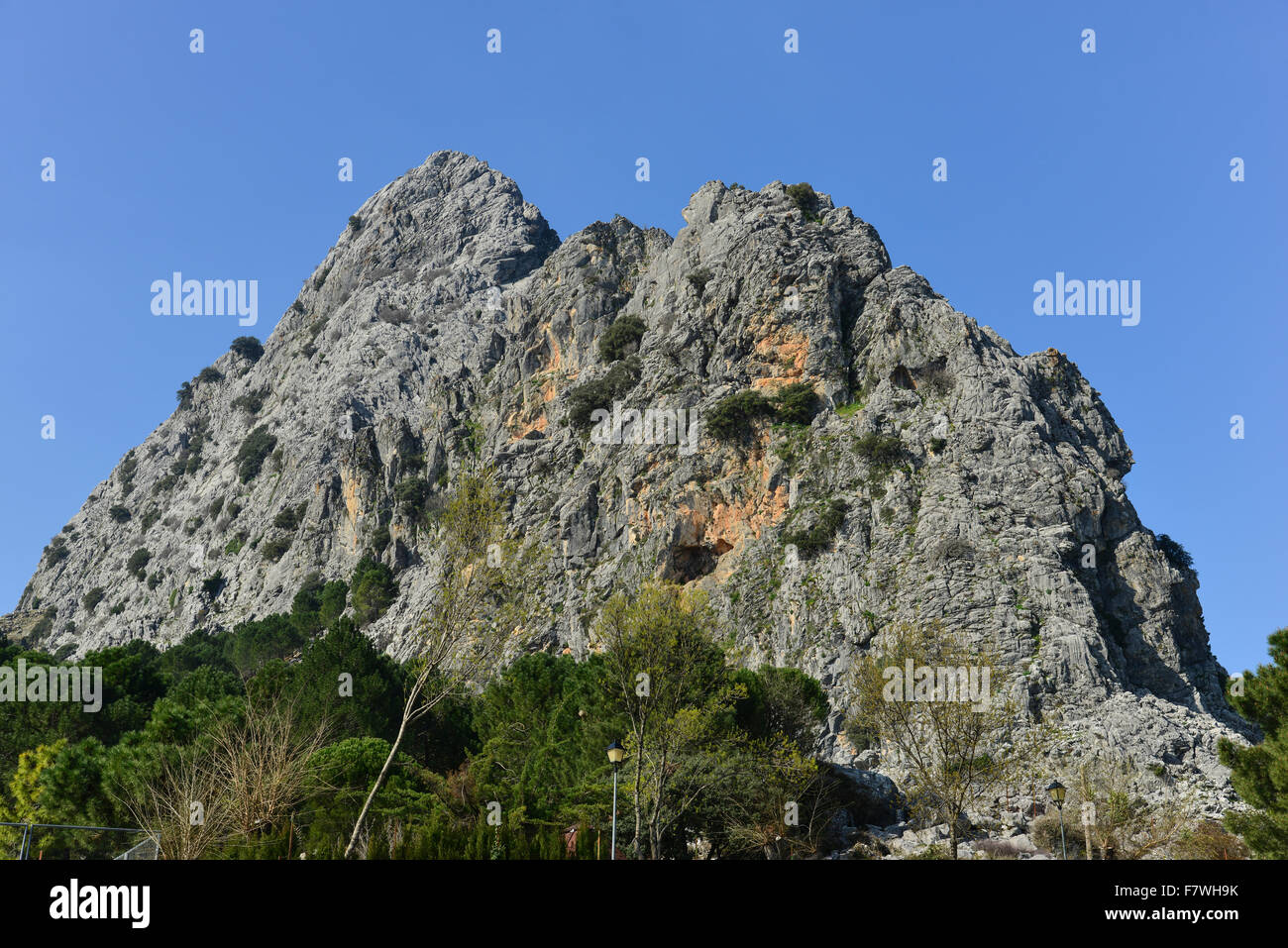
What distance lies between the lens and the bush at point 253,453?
119 m

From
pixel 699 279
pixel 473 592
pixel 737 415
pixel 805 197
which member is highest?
pixel 805 197

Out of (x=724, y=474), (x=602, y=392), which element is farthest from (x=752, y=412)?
(x=602, y=392)

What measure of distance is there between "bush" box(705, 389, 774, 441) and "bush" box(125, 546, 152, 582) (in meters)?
85.4

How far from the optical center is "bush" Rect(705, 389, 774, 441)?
2844 inches

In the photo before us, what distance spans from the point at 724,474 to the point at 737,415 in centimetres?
490

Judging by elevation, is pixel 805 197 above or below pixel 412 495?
above

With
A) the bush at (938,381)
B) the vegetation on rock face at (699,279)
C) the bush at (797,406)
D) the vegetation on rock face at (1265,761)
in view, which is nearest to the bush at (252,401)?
the vegetation on rock face at (699,279)

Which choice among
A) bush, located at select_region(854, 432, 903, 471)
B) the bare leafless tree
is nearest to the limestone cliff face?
bush, located at select_region(854, 432, 903, 471)

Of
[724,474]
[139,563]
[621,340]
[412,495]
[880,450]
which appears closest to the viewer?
[880,450]

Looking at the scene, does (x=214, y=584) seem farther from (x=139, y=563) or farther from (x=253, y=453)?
(x=253, y=453)

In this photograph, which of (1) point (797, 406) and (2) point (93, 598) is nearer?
(1) point (797, 406)

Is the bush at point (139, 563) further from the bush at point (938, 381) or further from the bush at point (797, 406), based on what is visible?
the bush at point (938, 381)

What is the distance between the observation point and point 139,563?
391 ft
